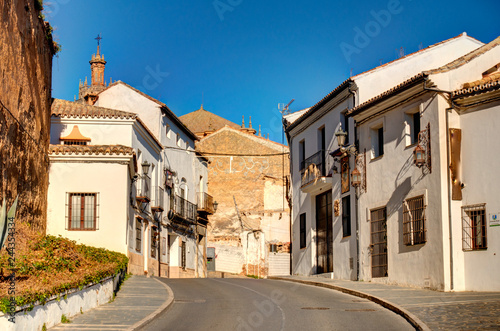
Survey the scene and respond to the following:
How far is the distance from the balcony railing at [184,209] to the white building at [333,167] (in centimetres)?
922

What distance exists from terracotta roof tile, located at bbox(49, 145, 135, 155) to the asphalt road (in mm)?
8428

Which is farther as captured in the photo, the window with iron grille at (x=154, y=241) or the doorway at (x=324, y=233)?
the window with iron grille at (x=154, y=241)

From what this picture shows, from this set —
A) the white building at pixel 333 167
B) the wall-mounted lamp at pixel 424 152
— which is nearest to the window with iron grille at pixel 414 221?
the wall-mounted lamp at pixel 424 152

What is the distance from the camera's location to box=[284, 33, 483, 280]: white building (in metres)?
25.7

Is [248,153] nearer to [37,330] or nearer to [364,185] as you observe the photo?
[364,185]

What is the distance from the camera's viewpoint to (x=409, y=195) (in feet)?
71.0

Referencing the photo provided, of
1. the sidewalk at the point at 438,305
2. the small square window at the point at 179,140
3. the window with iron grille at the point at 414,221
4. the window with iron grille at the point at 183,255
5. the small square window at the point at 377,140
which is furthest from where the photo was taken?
the small square window at the point at 179,140

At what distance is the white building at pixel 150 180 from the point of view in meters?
27.9

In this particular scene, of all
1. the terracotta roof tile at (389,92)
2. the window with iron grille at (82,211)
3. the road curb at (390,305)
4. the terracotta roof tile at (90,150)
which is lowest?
the road curb at (390,305)

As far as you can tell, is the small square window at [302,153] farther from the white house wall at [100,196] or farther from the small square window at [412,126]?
the small square window at [412,126]

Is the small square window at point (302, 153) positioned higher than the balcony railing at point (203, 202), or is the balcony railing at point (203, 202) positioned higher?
the small square window at point (302, 153)

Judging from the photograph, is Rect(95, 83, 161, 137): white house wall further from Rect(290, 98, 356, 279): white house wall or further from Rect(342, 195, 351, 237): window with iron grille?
Rect(342, 195, 351, 237): window with iron grille

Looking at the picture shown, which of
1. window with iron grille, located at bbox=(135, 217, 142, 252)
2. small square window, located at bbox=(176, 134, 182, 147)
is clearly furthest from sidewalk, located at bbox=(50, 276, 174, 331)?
small square window, located at bbox=(176, 134, 182, 147)

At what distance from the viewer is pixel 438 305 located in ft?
52.1
